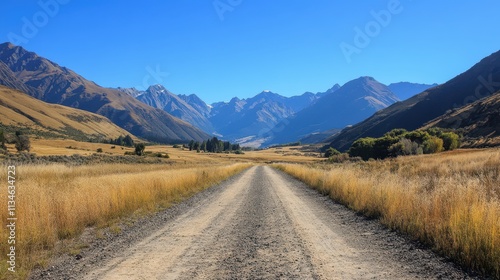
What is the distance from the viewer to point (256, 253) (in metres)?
7.59

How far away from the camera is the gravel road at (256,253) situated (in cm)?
620

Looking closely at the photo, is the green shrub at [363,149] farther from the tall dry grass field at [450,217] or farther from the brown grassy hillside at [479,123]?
the tall dry grass field at [450,217]

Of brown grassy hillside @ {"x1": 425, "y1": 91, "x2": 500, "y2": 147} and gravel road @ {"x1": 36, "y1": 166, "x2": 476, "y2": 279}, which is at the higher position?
brown grassy hillside @ {"x1": 425, "y1": 91, "x2": 500, "y2": 147}

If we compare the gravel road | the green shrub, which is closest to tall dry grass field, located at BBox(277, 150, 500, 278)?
the gravel road

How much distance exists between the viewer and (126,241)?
352 inches

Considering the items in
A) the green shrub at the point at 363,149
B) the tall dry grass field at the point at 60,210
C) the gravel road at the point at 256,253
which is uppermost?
the green shrub at the point at 363,149

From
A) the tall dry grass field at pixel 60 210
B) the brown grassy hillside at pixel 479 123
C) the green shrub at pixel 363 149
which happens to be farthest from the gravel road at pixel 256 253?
the green shrub at pixel 363 149

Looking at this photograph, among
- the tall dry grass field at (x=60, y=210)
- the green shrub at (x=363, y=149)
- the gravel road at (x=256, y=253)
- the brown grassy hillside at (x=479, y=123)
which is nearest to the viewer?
the gravel road at (x=256, y=253)

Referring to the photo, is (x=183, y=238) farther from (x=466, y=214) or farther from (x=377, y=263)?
(x=466, y=214)

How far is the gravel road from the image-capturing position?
6195mm

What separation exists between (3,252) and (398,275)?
8265mm

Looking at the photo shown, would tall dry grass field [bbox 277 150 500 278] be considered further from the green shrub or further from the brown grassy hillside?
the green shrub

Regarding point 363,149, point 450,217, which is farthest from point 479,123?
point 450,217

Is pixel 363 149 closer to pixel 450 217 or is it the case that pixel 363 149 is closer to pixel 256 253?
pixel 450 217
